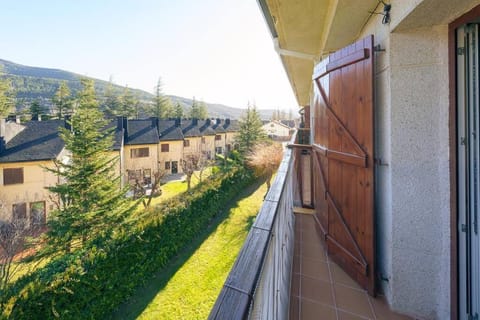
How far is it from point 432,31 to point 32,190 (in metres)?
16.9

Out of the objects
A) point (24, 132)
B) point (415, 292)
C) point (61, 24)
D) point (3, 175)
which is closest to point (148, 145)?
point (24, 132)

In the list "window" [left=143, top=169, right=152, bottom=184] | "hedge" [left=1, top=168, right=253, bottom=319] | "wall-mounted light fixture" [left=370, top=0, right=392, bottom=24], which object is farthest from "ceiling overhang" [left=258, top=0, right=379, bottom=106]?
"window" [left=143, top=169, right=152, bottom=184]

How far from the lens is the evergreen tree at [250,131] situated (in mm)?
22453

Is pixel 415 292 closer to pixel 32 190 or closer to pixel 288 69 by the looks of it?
pixel 288 69

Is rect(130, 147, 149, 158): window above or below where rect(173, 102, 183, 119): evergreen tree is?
below

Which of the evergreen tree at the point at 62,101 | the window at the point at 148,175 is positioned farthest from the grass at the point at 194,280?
the evergreen tree at the point at 62,101

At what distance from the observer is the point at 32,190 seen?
504 inches

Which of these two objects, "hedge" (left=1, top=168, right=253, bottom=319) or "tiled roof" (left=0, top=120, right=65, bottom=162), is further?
"tiled roof" (left=0, top=120, right=65, bottom=162)

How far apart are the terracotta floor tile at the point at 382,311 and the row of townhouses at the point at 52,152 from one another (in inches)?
458

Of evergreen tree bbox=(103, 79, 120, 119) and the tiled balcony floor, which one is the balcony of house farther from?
evergreen tree bbox=(103, 79, 120, 119)

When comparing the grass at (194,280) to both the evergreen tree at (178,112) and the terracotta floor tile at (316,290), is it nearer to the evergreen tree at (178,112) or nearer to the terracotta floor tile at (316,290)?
the terracotta floor tile at (316,290)

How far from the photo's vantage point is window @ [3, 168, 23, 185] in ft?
40.4

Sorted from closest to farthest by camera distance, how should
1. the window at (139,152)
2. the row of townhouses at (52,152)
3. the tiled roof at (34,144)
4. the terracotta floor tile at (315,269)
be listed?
the terracotta floor tile at (315,269), the row of townhouses at (52,152), the tiled roof at (34,144), the window at (139,152)

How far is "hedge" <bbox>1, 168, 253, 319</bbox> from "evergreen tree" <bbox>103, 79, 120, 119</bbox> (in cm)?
3034
